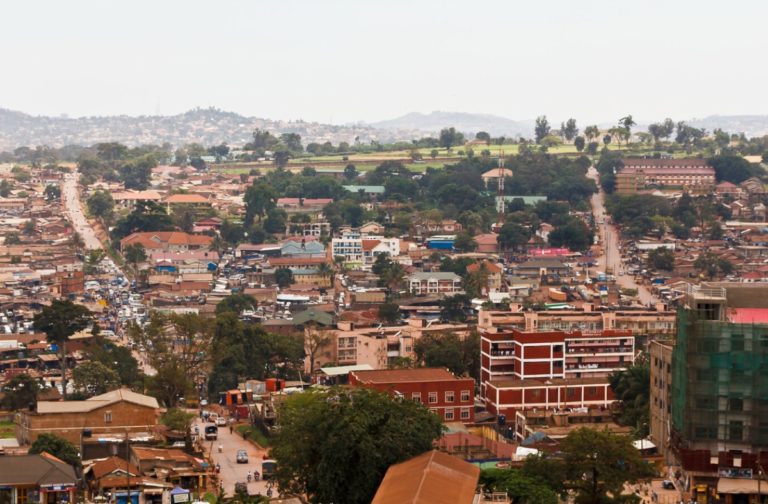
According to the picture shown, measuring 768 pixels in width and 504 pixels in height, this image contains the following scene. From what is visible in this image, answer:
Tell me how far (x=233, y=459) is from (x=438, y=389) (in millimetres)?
5307

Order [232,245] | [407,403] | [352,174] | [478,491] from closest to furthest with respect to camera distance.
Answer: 1. [478,491]
2. [407,403]
3. [232,245]
4. [352,174]

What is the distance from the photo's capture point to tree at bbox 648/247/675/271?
190ft

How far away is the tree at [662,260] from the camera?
5794 cm

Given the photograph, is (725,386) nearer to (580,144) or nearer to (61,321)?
(61,321)

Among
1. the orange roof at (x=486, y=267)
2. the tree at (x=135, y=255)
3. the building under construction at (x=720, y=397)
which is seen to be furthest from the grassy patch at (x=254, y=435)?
the tree at (x=135, y=255)

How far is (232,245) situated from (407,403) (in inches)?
1756

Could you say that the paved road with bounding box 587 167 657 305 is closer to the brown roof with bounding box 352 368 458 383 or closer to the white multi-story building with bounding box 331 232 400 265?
the white multi-story building with bounding box 331 232 400 265

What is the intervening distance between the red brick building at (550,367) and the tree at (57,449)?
418 inches

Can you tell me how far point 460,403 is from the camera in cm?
3203

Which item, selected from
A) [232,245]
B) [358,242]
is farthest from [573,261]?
[232,245]

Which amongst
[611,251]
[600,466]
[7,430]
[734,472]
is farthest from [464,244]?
[600,466]

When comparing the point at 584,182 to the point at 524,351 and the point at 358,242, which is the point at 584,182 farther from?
the point at 524,351

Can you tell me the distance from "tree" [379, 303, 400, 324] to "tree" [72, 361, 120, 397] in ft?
43.9

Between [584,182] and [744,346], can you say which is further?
[584,182]
